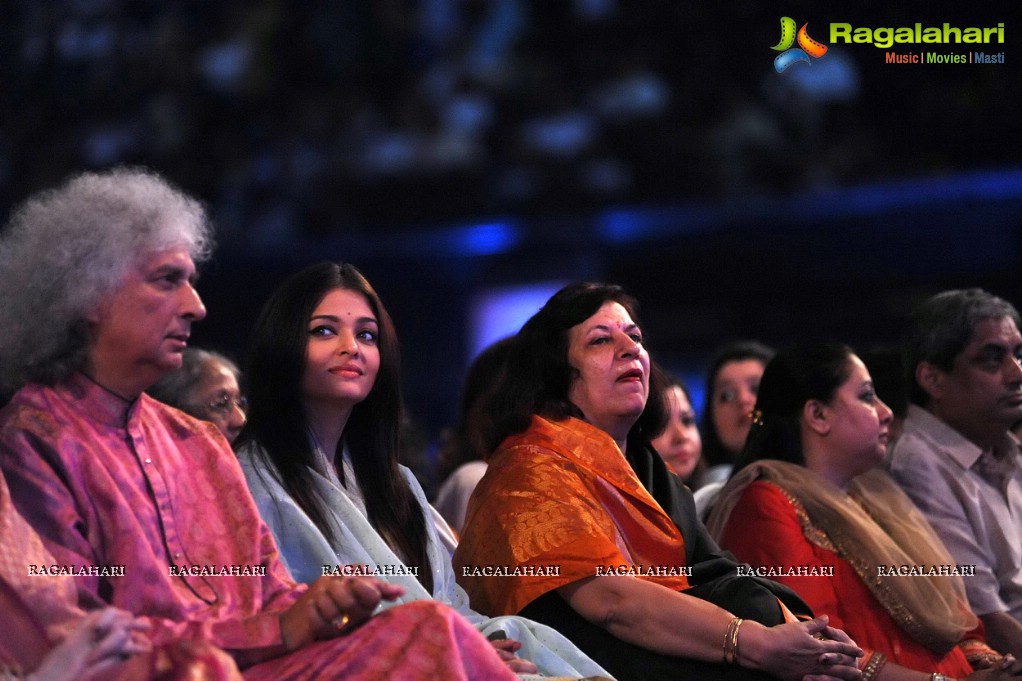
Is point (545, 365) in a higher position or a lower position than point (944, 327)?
lower

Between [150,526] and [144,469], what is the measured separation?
121 mm

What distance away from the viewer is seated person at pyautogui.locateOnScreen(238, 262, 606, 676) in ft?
9.71

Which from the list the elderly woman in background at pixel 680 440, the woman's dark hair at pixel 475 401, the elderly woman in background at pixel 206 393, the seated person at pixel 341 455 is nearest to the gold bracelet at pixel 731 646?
the seated person at pixel 341 455

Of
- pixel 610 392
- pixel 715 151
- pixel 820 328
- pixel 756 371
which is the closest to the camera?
pixel 610 392

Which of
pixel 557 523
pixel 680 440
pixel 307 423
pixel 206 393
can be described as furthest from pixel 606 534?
pixel 680 440

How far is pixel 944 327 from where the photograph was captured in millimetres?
4516

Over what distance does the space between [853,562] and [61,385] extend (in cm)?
238

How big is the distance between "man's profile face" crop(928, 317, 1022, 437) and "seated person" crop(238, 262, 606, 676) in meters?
2.10

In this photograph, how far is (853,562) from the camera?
3732 mm

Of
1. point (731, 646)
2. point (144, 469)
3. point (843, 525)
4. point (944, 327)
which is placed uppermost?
point (944, 327)

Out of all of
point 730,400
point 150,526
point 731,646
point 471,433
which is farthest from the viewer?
point 730,400

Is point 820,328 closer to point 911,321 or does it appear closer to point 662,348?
point 662,348

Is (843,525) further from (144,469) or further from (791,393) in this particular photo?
(144,469)

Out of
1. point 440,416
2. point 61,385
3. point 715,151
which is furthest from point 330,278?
point 715,151
